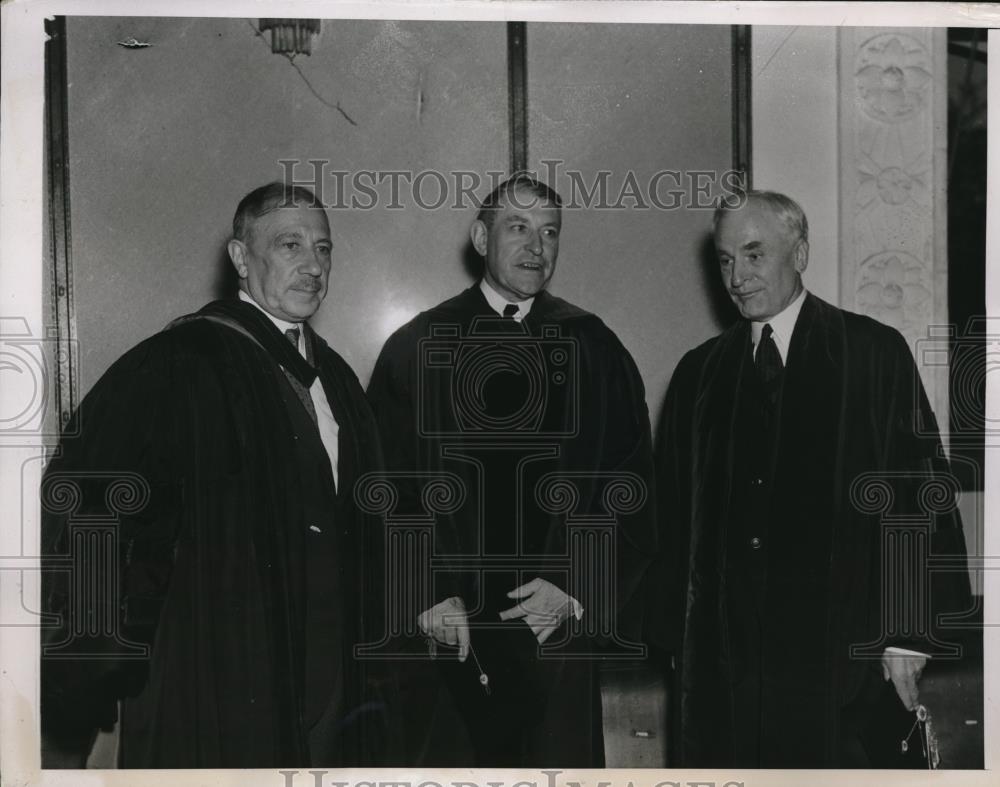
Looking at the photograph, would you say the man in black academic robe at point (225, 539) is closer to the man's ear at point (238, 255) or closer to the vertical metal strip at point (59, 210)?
the man's ear at point (238, 255)

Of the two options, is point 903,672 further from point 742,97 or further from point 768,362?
point 742,97

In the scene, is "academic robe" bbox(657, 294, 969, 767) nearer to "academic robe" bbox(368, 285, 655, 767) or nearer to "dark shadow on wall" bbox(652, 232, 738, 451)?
"dark shadow on wall" bbox(652, 232, 738, 451)

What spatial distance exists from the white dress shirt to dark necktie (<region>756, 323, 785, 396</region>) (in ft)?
3.51

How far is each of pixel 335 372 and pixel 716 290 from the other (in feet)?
3.24

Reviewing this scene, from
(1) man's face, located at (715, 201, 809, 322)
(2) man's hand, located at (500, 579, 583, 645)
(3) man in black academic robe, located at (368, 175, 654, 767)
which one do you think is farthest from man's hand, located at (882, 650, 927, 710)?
(1) man's face, located at (715, 201, 809, 322)

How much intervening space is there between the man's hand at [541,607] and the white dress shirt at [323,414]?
54cm

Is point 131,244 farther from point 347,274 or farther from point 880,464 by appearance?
point 880,464

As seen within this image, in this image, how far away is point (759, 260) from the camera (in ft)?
9.59

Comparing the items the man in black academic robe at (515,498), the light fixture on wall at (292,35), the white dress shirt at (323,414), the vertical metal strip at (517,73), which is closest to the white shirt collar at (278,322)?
the white dress shirt at (323,414)

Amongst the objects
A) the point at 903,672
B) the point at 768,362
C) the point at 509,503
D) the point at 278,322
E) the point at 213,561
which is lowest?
the point at 903,672

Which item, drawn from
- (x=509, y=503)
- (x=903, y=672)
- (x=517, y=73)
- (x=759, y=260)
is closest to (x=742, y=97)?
(x=759, y=260)

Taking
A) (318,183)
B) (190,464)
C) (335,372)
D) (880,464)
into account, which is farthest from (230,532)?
(880,464)

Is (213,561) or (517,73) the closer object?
(213,561)

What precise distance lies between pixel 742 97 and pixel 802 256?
1.43ft
